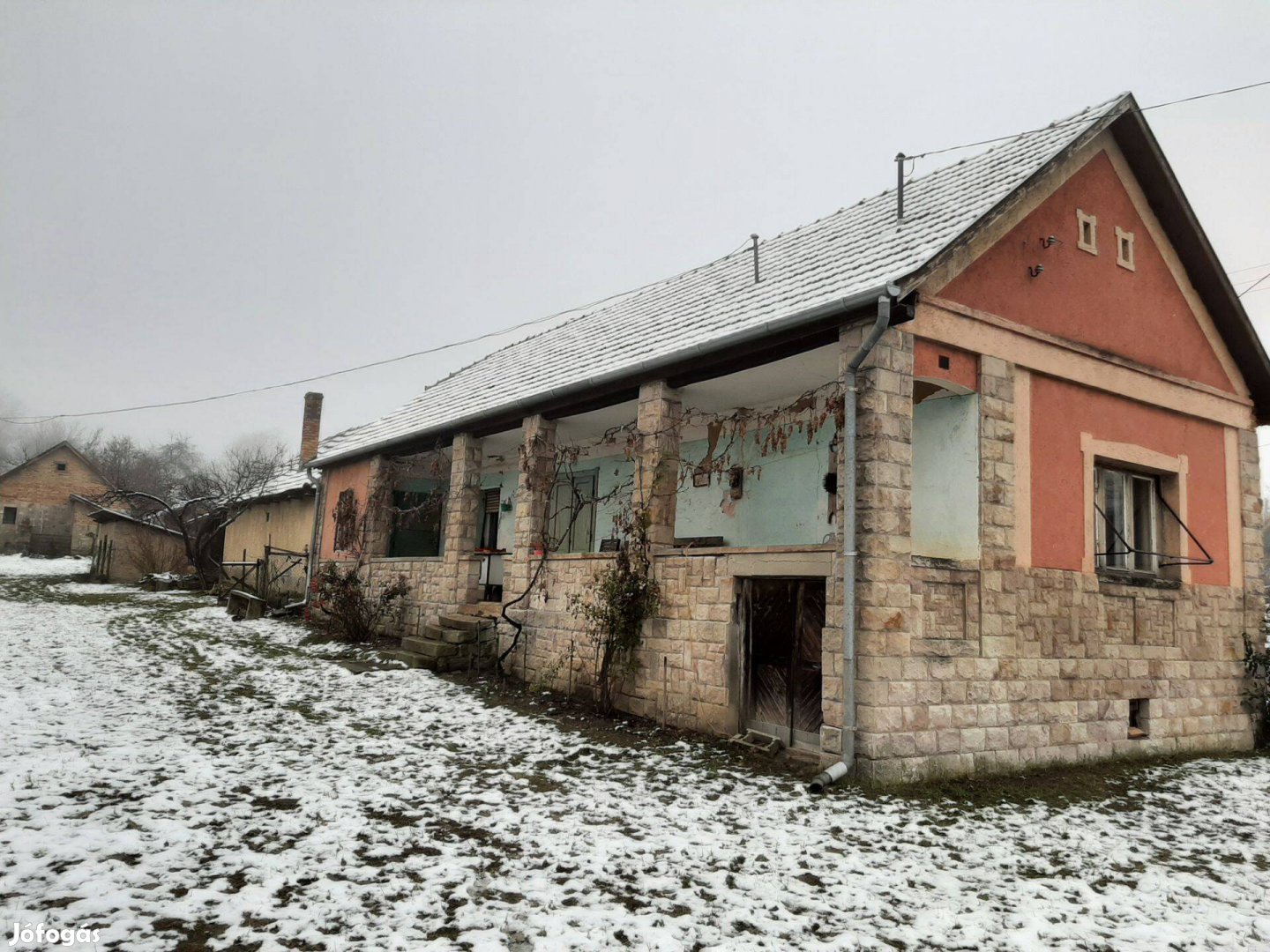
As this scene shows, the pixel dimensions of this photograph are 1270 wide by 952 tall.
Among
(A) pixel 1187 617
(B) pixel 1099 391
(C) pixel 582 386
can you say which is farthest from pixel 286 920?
(A) pixel 1187 617

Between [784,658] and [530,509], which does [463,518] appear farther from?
[784,658]

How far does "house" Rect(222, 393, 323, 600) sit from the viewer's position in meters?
19.5

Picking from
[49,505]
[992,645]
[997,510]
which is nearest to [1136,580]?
[997,510]

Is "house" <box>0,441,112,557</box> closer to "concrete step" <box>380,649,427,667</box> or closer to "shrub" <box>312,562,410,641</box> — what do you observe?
"shrub" <box>312,562,410,641</box>

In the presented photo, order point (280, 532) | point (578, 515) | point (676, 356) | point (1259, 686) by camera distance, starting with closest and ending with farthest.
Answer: point (676, 356) < point (1259, 686) < point (578, 515) < point (280, 532)

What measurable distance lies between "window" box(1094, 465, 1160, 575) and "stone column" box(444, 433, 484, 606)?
325 inches

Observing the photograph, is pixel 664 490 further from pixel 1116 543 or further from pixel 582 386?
pixel 1116 543

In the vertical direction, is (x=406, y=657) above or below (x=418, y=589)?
below

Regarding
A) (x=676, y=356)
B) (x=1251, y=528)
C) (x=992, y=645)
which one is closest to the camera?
(x=992, y=645)

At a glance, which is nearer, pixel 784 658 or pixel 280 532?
pixel 784 658

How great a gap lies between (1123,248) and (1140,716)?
16.9 feet

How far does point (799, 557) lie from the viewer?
7.34m

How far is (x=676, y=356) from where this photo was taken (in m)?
8.48

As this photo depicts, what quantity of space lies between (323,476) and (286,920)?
1462cm
